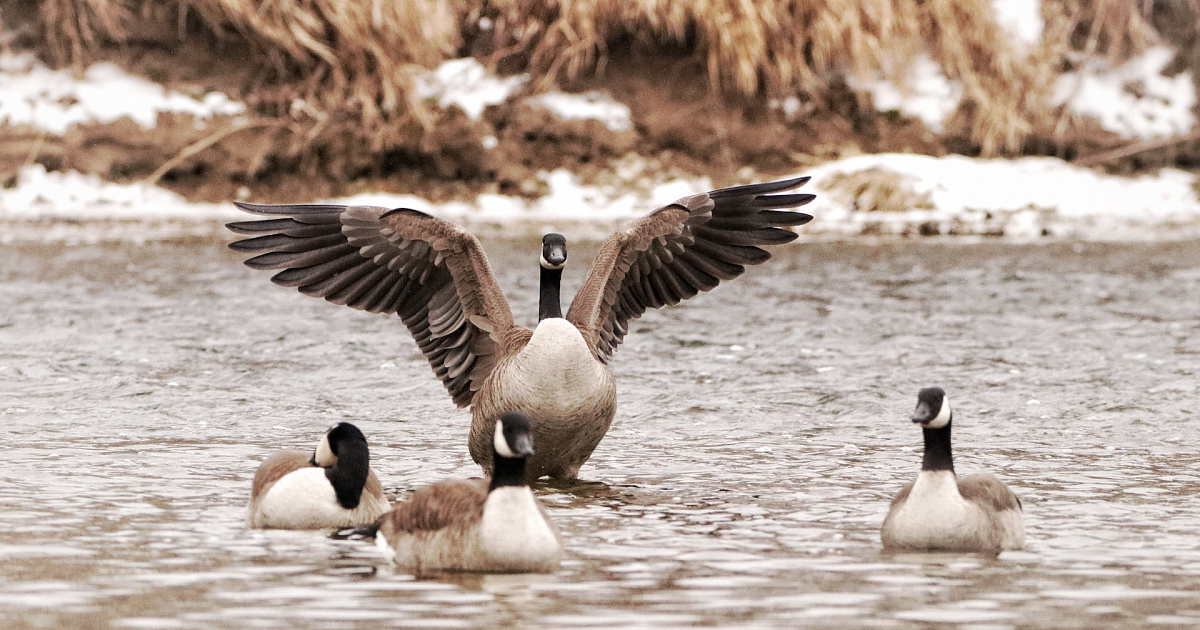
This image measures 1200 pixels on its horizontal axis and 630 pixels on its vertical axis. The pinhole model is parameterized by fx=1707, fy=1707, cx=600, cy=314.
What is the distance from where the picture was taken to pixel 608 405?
883 centimetres

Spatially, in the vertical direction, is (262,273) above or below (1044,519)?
above

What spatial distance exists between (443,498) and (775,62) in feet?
55.0

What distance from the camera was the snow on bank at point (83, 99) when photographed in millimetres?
21984

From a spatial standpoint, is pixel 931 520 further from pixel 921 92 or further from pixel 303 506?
pixel 921 92

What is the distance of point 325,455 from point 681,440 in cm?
305

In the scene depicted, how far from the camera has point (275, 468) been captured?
7.79 meters

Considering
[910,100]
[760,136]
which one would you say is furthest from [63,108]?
[910,100]

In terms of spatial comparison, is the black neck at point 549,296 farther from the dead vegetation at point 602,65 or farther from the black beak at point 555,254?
the dead vegetation at point 602,65

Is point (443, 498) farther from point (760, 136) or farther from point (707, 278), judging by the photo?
point (760, 136)

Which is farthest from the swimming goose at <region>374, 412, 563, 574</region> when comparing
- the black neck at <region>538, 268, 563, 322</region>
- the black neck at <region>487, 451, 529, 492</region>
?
the black neck at <region>538, 268, 563, 322</region>

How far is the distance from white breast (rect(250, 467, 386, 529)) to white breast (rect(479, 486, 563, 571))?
1.06 m

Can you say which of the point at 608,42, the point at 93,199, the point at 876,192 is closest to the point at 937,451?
the point at 876,192

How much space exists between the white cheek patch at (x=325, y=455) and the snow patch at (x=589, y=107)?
15.0 meters

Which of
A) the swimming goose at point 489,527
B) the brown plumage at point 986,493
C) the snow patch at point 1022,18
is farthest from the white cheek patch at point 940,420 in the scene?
the snow patch at point 1022,18
